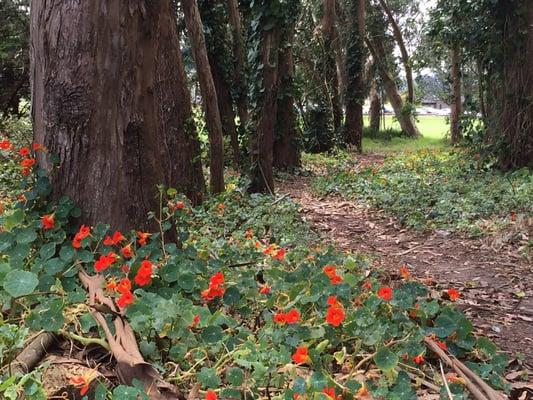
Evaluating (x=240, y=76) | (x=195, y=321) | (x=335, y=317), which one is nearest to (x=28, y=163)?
(x=195, y=321)

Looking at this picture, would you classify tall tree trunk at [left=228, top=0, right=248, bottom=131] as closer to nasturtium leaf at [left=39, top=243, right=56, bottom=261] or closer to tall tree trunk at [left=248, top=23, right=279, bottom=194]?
tall tree trunk at [left=248, top=23, right=279, bottom=194]

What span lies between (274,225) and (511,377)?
329 centimetres

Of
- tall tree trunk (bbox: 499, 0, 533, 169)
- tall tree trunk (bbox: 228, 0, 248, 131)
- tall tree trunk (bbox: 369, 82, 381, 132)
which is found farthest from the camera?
tall tree trunk (bbox: 369, 82, 381, 132)

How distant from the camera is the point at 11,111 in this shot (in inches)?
543

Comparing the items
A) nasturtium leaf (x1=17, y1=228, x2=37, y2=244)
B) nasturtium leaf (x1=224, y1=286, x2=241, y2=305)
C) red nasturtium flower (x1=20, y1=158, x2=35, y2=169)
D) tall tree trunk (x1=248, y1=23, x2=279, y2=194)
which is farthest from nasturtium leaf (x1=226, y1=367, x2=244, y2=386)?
tall tree trunk (x1=248, y1=23, x2=279, y2=194)

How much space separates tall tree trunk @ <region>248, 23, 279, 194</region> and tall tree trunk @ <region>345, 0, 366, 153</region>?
367 inches

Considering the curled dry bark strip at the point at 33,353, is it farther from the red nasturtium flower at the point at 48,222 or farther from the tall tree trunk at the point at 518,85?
the tall tree trunk at the point at 518,85

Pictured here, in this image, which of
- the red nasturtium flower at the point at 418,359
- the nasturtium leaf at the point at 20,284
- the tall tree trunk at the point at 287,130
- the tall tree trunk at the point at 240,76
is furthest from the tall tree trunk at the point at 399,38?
the nasturtium leaf at the point at 20,284

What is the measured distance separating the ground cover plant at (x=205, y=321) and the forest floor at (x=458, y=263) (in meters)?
0.91

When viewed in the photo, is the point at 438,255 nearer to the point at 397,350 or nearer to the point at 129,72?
the point at 397,350

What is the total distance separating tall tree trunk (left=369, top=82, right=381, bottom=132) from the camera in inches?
971

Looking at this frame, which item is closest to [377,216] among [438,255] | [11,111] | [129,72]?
[438,255]

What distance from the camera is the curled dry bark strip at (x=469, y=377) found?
1.89 meters

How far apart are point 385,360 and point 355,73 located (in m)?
15.4
